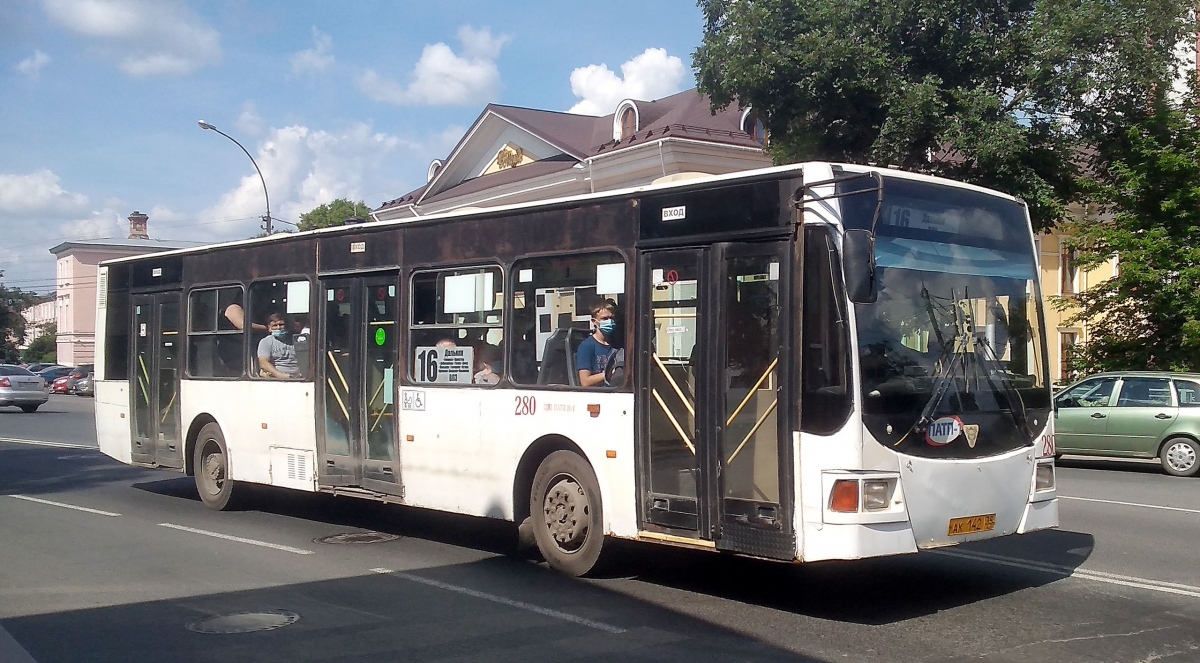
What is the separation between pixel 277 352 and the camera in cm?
1238

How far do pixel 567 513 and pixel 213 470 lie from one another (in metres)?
6.15

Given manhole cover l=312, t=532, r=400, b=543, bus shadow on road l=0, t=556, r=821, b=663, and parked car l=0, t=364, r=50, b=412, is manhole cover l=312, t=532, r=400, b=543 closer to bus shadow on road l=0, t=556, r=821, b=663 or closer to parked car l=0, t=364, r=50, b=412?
bus shadow on road l=0, t=556, r=821, b=663

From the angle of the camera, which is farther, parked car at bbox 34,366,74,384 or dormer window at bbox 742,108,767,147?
parked car at bbox 34,366,74,384

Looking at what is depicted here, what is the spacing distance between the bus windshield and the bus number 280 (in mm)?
3082

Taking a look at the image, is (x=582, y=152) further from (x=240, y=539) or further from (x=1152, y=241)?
(x=240, y=539)

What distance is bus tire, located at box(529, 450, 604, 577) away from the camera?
8773mm

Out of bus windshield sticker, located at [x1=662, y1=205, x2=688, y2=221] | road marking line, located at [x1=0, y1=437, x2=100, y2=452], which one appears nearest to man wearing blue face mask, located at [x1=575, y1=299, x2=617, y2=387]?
bus windshield sticker, located at [x1=662, y1=205, x2=688, y2=221]

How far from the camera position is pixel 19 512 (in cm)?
1312

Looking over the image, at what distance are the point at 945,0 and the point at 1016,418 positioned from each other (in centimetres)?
1445

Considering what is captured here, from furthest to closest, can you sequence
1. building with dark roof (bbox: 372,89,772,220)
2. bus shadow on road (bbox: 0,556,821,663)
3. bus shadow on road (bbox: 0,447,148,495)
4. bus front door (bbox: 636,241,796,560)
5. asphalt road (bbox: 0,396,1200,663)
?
building with dark roof (bbox: 372,89,772,220) → bus shadow on road (bbox: 0,447,148,495) → bus front door (bbox: 636,241,796,560) → asphalt road (bbox: 0,396,1200,663) → bus shadow on road (bbox: 0,556,821,663)

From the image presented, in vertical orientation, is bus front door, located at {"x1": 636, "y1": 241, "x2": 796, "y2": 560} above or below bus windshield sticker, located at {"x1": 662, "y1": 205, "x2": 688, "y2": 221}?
below

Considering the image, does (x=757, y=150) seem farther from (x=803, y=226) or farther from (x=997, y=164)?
(x=803, y=226)

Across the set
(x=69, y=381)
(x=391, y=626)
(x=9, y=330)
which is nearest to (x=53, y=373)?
(x=69, y=381)

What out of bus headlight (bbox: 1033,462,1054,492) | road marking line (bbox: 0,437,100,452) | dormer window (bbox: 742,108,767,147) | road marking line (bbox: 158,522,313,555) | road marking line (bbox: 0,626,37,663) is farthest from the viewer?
dormer window (bbox: 742,108,767,147)
